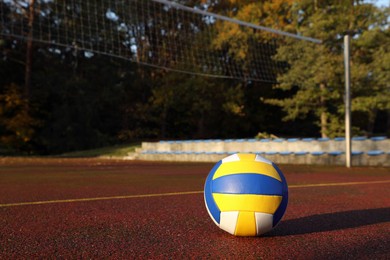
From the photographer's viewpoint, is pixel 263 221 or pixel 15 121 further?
pixel 15 121

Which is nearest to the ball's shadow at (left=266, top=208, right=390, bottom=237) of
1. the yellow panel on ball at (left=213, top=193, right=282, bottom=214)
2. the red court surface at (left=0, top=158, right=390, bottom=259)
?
the red court surface at (left=0, top=158, right=390, bottom=259)

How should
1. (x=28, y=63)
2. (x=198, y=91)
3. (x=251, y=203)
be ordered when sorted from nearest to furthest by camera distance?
(x=251, y=203) → (x=198, y=91) → (x=28, y=63)

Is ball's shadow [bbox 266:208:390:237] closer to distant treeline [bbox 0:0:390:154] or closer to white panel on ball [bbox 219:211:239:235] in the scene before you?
white panel on ball [bbox 219:211:239:235]

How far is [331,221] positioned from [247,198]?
1467mm

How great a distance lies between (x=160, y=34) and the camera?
25656 millimetres

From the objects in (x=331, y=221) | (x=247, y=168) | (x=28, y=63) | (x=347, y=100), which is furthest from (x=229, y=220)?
(x=28, y=63)

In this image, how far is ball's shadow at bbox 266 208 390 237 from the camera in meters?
3.88

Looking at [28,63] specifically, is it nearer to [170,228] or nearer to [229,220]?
[170,228]

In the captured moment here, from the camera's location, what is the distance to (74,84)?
29.4 metres

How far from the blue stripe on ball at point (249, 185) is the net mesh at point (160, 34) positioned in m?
20.8

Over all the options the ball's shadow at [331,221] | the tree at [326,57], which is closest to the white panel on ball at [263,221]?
the ball's shadow at [331,221]

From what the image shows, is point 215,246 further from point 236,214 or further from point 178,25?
point 178,25

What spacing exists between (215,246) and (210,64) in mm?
24048

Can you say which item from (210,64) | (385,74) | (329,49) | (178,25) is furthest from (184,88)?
(385,74)
